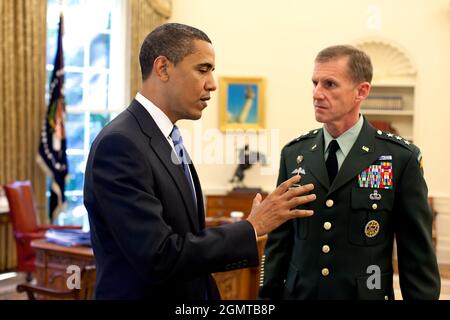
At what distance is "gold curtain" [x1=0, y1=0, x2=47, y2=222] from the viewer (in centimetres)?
654

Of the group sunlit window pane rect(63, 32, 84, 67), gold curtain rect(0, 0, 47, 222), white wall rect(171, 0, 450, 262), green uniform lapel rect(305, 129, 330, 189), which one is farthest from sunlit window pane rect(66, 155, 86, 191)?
green uniform lapel rect(305, 129, 330, 189)

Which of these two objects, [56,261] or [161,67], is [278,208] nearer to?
[161,67]

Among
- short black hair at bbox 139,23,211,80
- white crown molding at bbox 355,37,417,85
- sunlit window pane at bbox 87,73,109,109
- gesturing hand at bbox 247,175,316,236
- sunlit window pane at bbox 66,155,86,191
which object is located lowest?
sunlit window pane at bbox 66,155,86,191

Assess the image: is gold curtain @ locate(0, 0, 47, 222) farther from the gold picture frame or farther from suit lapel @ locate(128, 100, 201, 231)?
suit lapel @ locate(128, 100, 201, 231)

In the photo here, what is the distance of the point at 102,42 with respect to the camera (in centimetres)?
771

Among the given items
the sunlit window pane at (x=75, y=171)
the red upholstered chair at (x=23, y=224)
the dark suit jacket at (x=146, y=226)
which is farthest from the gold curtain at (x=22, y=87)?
the dark suit jacket at (x=146, y=226)

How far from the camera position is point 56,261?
4359 millimetres

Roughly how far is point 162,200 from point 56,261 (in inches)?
116

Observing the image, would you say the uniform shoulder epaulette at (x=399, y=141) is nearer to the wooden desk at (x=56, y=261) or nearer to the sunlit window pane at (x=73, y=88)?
the wooden desk at (x=56, y=261)

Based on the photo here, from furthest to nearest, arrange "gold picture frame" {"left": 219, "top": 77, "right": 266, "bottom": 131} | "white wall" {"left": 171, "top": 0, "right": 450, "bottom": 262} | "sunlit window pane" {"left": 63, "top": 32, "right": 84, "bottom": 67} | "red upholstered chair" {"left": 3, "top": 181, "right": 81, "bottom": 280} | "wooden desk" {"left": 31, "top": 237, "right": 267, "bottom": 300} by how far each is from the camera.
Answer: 1. "gold picture frame" {"left": 219, "top": 77, "right": 266, "bottom": 131}
2. "white wall" {"left": 171, "top": 0, "right": 450, "bottom": 262}
3. "sunlit window pane" {"left": 63, "top": 32, "right": 84, "bottom": 67}
4. "red upholstered chair" {"left": 3, "top": 181, "right": 81, "bottom": 280}
5. "wooden desk" {"left": 31, "top": 237, "right": 267, "bottom": 300}

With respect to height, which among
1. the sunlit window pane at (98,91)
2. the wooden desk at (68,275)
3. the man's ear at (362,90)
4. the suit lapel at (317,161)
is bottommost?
the wooden desk at (68,275)

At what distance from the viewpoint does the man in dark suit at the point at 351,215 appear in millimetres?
2070

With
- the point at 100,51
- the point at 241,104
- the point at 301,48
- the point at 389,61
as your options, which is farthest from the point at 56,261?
the point at 389,61

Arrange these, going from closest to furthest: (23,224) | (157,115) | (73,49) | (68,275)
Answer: (157,115), (68,275), (23,224), (73,49)
